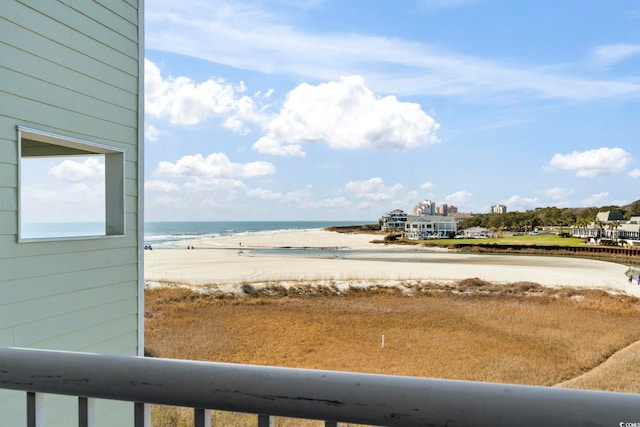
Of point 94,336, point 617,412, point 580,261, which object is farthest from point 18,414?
point 580,261

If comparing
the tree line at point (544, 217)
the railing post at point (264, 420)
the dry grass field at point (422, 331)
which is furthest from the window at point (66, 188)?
the tree line at point (544, 217)

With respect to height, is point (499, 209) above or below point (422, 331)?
above

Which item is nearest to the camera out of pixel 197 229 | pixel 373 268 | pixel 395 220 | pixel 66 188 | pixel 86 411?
pixel 86 411

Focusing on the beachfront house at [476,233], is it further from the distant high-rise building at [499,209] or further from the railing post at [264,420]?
the railing post at [264,420]

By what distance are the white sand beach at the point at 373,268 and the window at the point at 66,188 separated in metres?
6.63

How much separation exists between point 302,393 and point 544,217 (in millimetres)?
19628

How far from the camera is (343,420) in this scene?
0.53 meters

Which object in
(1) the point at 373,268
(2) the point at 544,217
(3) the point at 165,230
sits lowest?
(1) the point at 373,268

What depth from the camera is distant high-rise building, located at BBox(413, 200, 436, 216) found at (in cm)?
2419

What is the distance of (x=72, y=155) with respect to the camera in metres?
3.23

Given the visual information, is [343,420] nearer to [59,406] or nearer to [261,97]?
[59,406]

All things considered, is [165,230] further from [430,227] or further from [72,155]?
[72,155]

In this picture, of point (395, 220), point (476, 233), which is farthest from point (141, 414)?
point (395, 220)

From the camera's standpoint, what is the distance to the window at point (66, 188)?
8.31 ft
